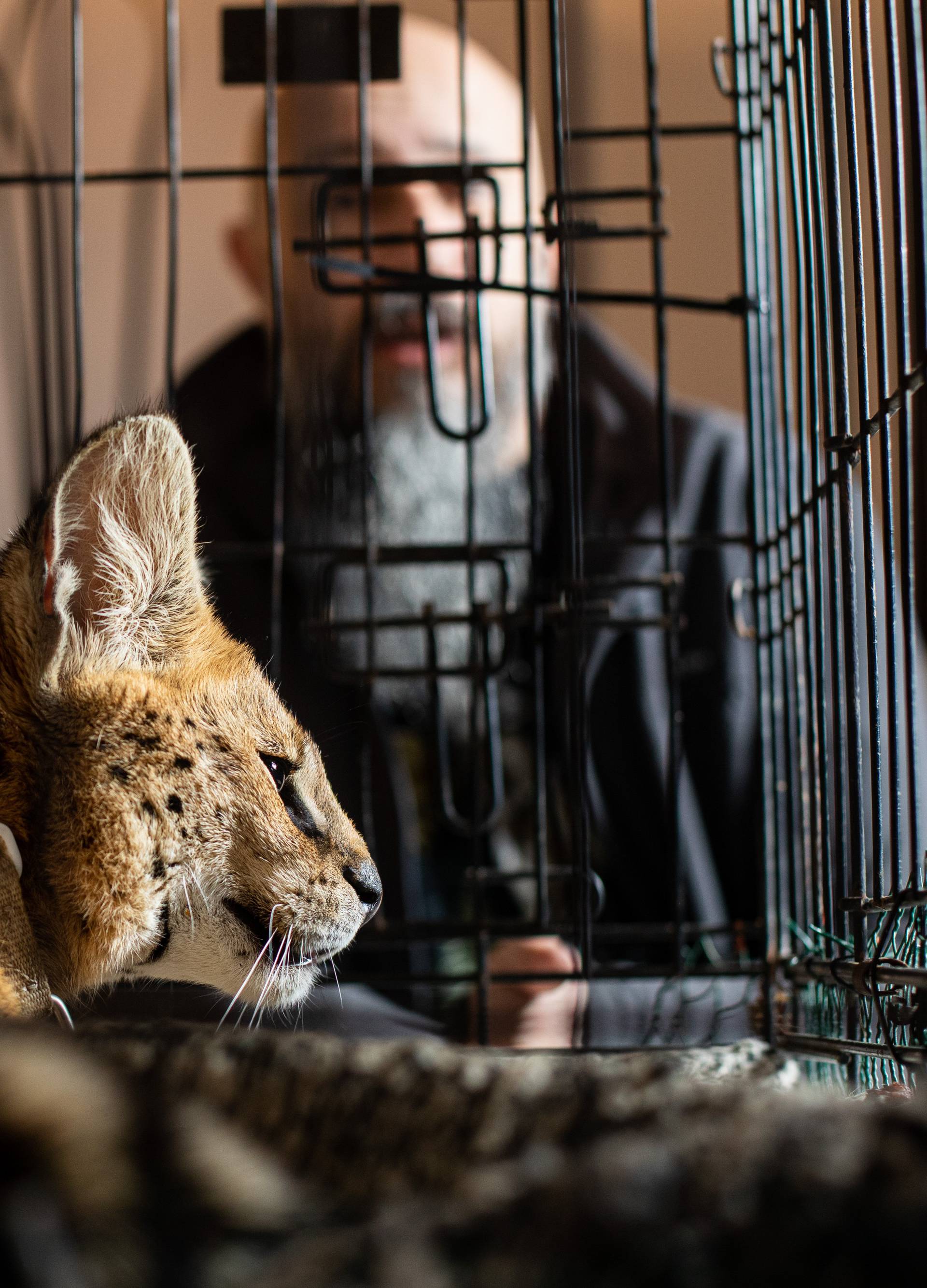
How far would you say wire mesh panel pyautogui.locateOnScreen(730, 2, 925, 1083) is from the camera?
502 millimetres

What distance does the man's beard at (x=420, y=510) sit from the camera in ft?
4.70

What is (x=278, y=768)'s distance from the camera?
2.12 feet

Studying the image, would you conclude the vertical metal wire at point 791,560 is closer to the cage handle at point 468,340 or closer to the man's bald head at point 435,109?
the cage handle at point 468,340

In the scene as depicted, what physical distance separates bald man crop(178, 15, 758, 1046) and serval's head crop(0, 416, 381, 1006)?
414mm

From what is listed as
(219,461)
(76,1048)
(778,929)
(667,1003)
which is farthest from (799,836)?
(219,461)

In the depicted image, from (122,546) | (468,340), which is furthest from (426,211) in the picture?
(122,546)

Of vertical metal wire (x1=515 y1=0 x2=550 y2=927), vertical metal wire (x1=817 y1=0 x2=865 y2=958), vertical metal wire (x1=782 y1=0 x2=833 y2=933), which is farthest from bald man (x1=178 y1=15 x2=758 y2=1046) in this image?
vertical metal wire (x1=817 y1=0 x2=865 y2=958)

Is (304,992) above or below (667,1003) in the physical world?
above

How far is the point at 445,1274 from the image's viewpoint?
0.67 feet

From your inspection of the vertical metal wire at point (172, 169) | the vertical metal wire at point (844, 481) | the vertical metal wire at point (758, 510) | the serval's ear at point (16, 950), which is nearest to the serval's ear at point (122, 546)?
the serval's ear at point (16, 950)

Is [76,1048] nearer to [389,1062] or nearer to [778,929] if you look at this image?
[389,1062]

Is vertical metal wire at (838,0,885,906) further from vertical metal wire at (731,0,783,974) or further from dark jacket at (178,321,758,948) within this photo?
dark jacket at (178,321,758,948)

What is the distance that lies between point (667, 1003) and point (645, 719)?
65 cm

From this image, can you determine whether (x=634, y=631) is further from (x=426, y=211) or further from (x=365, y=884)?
(x=365, y=884)
